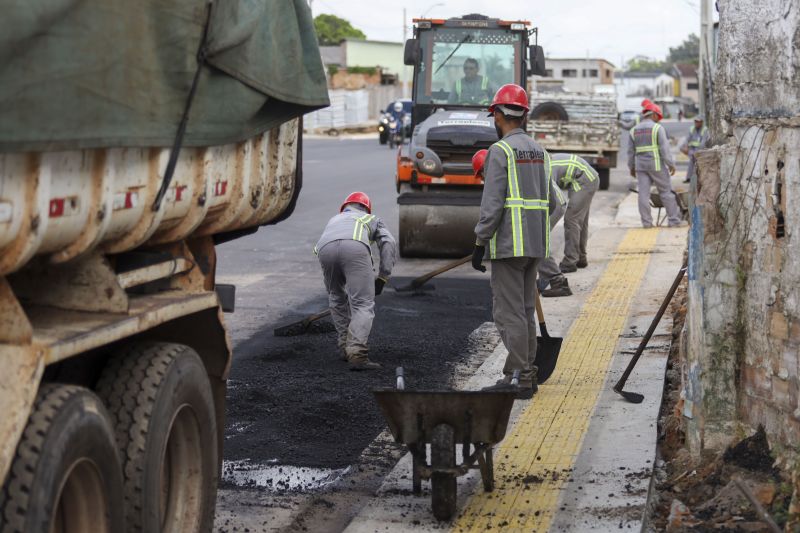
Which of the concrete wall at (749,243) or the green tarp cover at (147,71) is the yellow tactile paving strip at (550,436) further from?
the green tarp cover at (147,71)

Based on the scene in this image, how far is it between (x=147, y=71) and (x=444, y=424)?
222 cm

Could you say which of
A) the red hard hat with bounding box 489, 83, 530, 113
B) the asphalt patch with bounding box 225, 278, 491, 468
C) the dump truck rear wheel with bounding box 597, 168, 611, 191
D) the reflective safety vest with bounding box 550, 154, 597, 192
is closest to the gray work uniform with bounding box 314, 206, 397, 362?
the asphalt patch with bounding box 225, 278, 491, 468

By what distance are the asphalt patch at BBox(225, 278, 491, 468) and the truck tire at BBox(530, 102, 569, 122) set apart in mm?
17682

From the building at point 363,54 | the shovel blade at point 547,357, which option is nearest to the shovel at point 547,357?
the shovel blade at point 547,357

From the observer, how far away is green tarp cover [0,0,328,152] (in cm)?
343

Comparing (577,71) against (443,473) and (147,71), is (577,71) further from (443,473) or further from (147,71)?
(147,71)

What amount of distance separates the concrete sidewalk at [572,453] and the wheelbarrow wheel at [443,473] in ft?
0.30

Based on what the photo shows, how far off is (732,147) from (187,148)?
103 inches

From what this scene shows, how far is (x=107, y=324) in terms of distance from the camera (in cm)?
415

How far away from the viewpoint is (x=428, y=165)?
15398mm

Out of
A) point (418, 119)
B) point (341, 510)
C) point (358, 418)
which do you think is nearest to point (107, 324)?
point (341, 510)

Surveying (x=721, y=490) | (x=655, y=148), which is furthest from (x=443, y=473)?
(x=655, y=148)

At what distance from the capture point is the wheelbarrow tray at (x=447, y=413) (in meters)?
5.55

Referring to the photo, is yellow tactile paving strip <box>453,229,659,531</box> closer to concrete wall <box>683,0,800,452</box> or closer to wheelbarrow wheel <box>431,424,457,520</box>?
wheelbarrow wheel <box>431,424,457,520</box>
